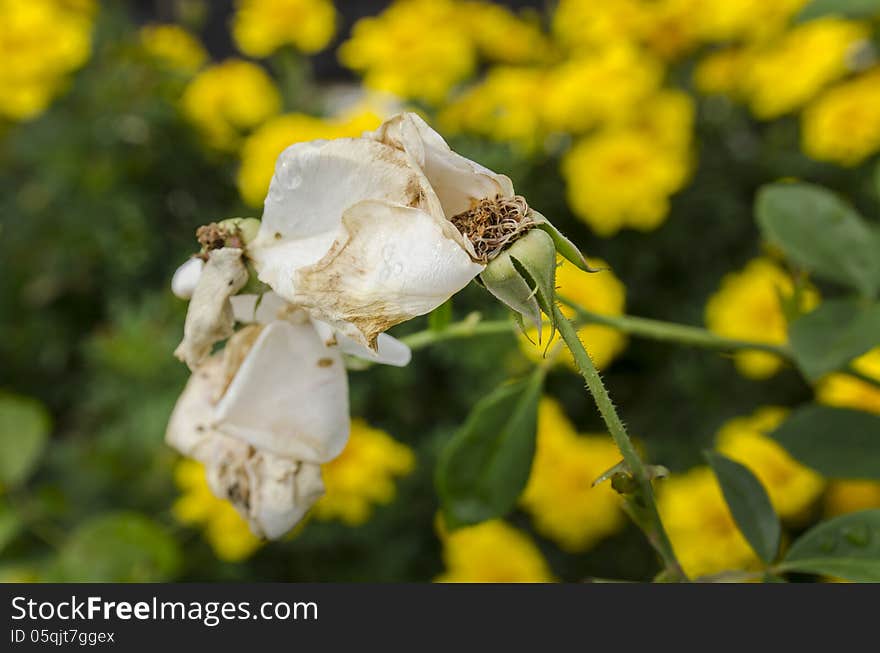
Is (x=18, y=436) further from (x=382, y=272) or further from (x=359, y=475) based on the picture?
(x=382, y=272)

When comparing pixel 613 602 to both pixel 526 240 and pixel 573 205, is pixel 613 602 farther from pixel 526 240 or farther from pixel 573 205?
pixel 573 205

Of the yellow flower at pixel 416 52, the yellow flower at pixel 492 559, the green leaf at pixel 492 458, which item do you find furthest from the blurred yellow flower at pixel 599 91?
the green leaf at pixel 492 458

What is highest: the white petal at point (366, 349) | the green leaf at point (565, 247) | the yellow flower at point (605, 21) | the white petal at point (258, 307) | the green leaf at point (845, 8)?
the yellow flower at point (605, 21)

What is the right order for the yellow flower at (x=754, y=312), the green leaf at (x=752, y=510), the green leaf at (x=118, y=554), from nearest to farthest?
the green leaf at (x=752, y=510)
the green leaf at (x=118, y=554)
the yellow flower at (x=754, y=312)

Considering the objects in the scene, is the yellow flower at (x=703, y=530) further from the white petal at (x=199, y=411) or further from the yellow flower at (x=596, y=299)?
the white petal at (x=199, y=411)

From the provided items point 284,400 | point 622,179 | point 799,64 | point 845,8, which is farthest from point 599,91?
point 284,400

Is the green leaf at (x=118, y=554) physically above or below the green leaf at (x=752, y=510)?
above

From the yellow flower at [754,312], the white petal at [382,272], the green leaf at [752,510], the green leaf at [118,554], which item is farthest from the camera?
the yellow flower at [754,312]
